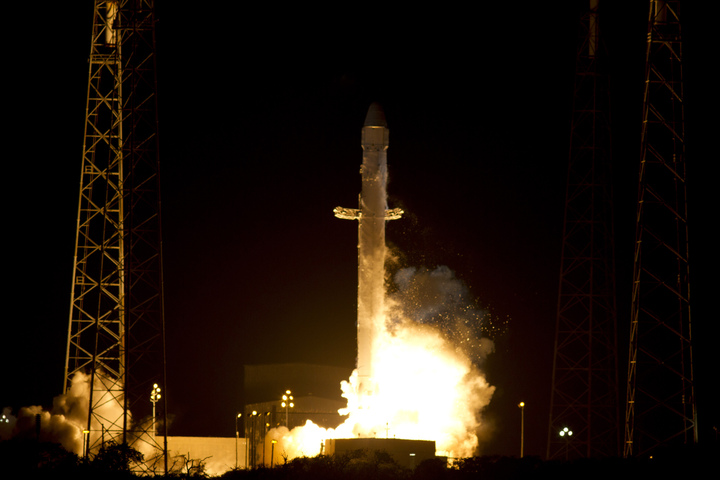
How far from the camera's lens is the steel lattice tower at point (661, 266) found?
43.5 m

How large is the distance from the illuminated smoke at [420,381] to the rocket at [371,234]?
1.42 feet

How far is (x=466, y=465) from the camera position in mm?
38562

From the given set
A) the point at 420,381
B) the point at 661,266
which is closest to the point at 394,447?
the point at 420,381

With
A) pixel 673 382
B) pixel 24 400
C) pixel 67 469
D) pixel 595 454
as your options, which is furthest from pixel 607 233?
pixel 24 400

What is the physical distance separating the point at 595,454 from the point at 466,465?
14.6m

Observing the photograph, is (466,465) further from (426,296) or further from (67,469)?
(426,296)

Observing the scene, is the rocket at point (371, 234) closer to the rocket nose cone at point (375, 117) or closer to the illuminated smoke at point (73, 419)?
the rocket nose cone at point (375, 117)

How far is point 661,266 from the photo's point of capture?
210 ft

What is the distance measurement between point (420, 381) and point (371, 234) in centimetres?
709

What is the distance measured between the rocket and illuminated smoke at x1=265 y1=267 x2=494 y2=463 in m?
0.43

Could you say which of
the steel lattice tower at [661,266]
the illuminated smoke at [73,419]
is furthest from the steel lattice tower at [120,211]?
the steel lattice tower at [661,266]

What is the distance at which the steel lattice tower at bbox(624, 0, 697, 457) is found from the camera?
4353 cm

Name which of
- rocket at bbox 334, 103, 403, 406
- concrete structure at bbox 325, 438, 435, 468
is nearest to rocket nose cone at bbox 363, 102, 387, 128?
rocket at bbox 334, 103, 403, 406

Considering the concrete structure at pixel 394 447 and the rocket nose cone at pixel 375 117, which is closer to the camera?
the concrete structure at pixel 394 447
